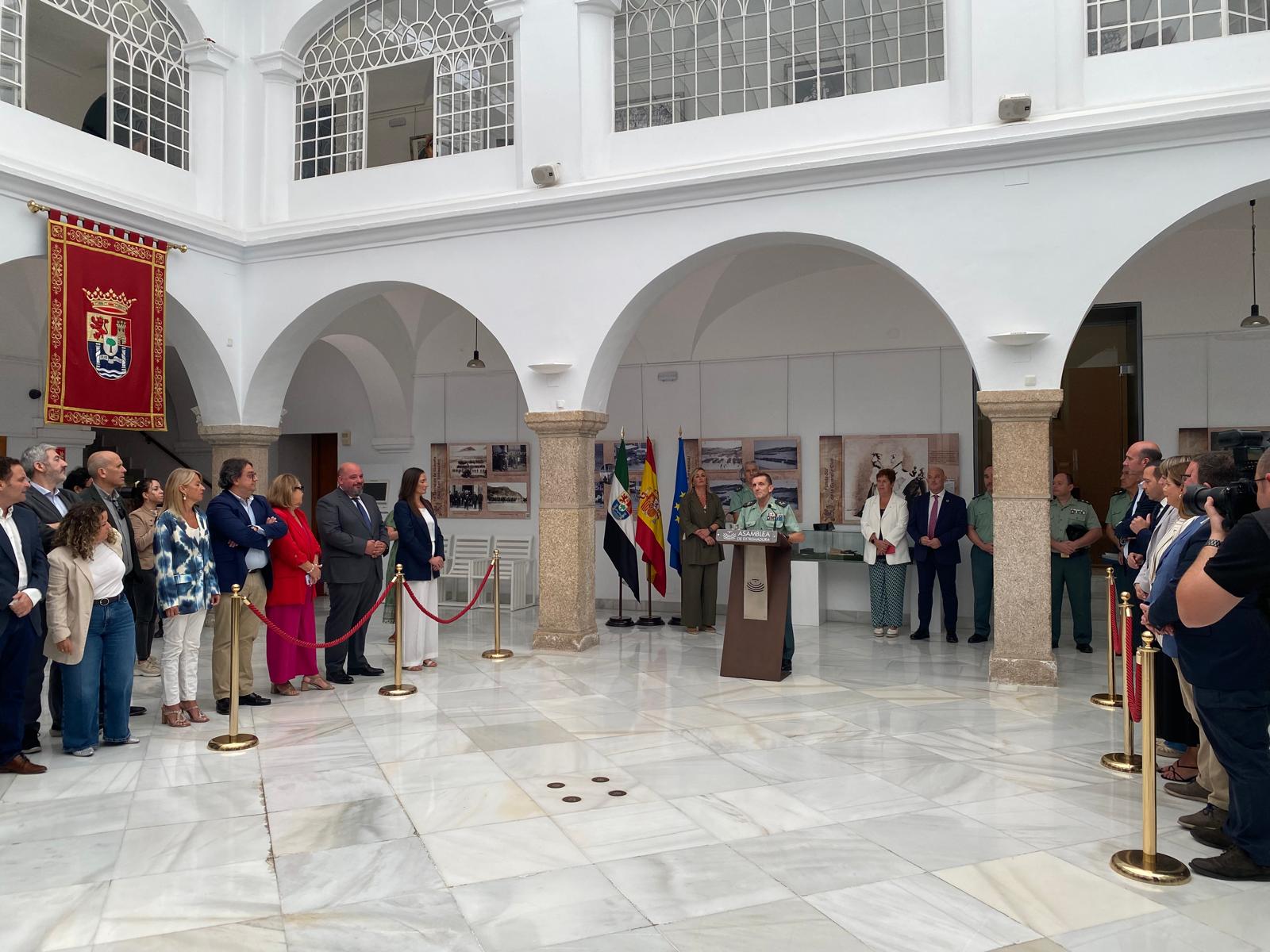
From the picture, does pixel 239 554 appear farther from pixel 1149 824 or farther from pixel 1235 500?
pixel 1235 500

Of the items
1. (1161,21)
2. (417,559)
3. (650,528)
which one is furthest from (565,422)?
(1161,21)

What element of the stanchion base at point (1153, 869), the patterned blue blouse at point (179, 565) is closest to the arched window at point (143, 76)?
the patterned blue blouse at point (179, 565)

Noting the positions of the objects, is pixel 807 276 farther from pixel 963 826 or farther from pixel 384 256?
pixel 963 826

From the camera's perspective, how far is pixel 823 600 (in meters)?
10.0

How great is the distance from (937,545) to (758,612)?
254cm

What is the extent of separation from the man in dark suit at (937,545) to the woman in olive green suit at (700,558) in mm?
1890

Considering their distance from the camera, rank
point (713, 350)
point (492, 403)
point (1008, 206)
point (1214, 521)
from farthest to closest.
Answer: point (492, 403), point (713, 350), point (1008, 206), point (1214, 521)

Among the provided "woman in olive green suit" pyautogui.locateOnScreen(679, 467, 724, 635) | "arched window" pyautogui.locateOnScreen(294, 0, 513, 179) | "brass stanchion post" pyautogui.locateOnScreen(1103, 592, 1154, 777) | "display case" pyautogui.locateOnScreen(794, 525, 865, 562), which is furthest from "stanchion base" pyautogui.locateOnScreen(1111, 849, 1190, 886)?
"arched window" pyautogui.locateOnScreen(294, 0, 513, 179)

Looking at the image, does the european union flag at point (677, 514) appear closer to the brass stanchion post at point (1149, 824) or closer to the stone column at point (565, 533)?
the stone column at point (565, 533)

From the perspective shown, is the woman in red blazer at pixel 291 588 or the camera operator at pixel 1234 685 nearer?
the camera operator at pixel 1234 685

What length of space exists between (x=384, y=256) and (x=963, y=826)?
7072mm

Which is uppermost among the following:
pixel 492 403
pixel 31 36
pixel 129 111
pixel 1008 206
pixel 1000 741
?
pixel 31 36

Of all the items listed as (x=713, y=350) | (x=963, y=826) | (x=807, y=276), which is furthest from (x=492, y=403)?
(x=963, y=826)

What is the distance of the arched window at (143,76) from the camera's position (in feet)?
27.7
